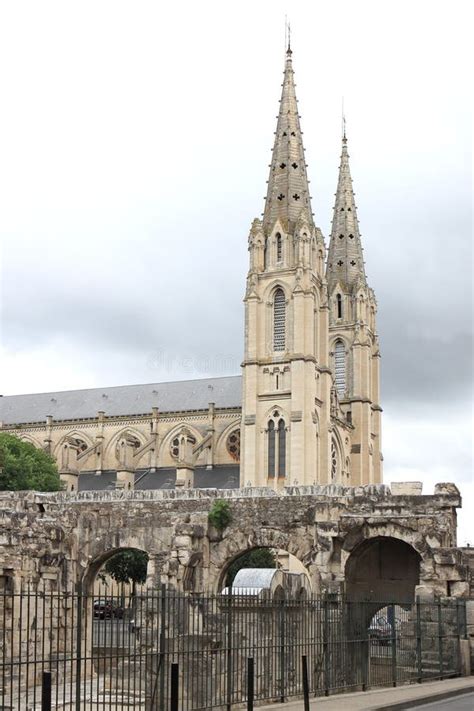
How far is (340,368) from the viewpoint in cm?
7644

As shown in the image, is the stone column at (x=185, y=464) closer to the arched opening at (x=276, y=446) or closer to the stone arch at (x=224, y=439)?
the stone arch at (x=224, y=439)

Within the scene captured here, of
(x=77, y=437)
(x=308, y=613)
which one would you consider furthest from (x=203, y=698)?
(x=77, y=437)

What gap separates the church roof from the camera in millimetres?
76875

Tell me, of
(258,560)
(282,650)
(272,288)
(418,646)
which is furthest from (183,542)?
(272,288)

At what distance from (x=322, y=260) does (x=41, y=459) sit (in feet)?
80.3

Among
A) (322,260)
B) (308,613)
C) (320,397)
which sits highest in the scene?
(322,260)

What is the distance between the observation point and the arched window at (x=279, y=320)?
6525 centimetres

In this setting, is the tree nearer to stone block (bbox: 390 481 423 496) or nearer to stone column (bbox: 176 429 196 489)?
stone column (bbox: 176 429 196 489)

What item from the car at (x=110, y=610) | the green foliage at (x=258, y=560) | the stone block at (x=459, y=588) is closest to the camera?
the car at (x=110, y=610)

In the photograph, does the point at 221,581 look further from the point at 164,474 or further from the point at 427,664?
the point at 164,474

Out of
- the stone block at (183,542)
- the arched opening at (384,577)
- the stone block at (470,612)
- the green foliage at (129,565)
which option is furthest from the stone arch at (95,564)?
the green foliage at (129,565)

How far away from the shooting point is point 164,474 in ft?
238

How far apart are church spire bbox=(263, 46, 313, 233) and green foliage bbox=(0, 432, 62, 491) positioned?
22.4 meters

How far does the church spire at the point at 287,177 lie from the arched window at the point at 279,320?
190 inches
